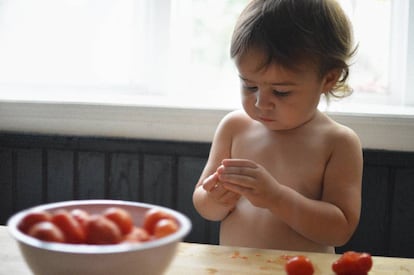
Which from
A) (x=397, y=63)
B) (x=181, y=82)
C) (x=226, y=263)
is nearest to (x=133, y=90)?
(x=181, y=82)

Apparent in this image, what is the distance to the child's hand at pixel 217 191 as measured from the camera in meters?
1.10

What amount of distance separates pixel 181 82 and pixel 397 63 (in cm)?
60

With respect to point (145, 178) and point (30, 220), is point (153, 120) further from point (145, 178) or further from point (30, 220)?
point (30, 220)

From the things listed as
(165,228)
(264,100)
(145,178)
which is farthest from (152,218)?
(145,178)

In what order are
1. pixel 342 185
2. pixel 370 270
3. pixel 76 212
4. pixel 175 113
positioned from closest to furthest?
pixel 76 212 → pixel 370 270 → pixel 342 185 → pixel 175 113

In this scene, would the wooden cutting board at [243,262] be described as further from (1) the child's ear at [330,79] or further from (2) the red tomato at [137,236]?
(1) the child's ear at [330,79]

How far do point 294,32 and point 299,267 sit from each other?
488mm

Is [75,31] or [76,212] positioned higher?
[75,31]

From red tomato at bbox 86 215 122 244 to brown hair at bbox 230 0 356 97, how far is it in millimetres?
553

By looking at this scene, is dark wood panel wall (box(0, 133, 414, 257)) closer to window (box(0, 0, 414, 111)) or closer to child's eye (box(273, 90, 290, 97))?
window (box(0, 0, 414, 111))

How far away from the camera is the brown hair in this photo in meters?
1.14

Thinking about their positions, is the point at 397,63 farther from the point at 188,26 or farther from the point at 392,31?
the point at 188,26

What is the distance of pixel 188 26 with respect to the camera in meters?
1.72

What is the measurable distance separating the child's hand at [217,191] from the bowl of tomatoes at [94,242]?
1.12ft
